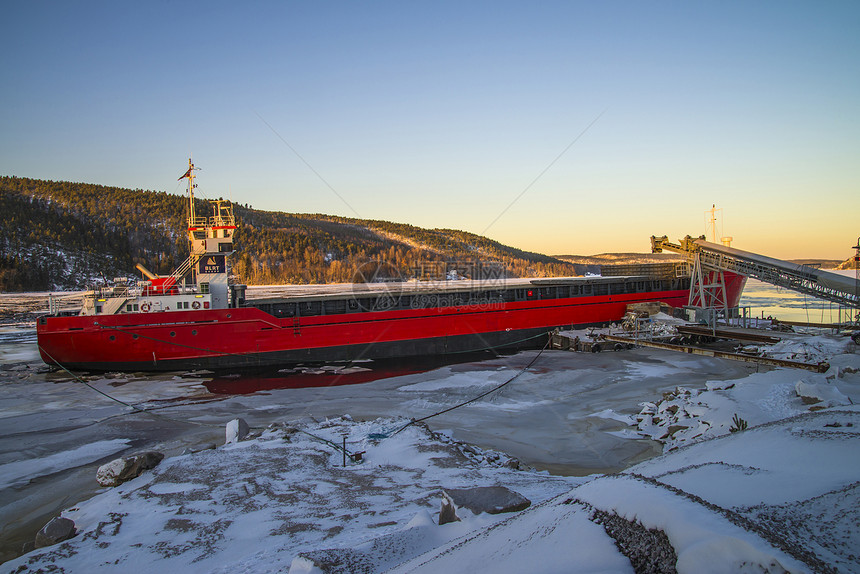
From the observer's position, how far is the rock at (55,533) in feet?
15.3

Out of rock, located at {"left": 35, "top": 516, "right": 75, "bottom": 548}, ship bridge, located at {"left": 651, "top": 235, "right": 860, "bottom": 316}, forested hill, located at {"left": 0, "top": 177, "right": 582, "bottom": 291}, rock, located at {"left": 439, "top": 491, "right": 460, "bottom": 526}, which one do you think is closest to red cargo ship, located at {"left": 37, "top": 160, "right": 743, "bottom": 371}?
ship bridge, located at {"left": 651, "top": 235, "right": 860, "bottom": 316}

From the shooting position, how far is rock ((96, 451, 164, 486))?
258 inches

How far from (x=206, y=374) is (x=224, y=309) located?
2.44 meters

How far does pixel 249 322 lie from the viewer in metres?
17.3

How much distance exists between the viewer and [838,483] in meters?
2.71

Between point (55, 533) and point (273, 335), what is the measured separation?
13.1 metres

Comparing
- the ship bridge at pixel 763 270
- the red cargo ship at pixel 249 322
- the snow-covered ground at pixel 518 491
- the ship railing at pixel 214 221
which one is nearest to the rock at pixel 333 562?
the snow-covered ground at pixel 518 491

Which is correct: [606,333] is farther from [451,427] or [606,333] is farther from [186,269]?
[186,269]

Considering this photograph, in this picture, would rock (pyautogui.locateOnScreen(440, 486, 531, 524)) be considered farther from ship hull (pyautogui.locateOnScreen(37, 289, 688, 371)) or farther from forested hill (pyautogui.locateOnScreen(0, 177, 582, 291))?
forested hill (pyautogui.locateOnScreen(0, 177, 582, 291))

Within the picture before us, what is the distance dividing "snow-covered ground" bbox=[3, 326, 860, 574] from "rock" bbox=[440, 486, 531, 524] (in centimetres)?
20

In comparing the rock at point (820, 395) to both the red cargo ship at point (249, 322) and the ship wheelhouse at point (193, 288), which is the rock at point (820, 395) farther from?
the ship wheelhouse at point (193, 288)

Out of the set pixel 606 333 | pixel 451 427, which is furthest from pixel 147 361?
pixel 606 333

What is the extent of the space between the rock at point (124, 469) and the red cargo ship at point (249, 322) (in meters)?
10.8

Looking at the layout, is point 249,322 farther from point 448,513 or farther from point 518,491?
point 448,513
